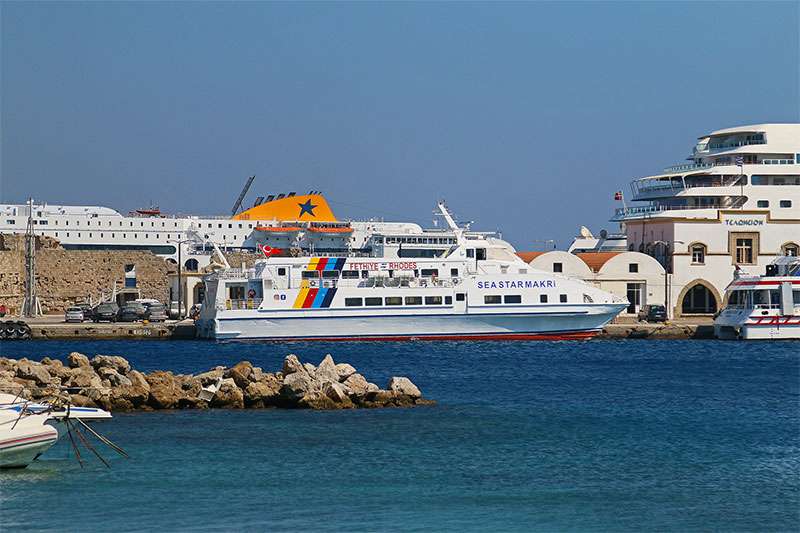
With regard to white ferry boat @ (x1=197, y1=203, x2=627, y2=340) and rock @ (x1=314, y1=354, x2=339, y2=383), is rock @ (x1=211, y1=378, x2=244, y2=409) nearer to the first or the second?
rock @ (x1=314, y1=354, x2=339, y2=383)

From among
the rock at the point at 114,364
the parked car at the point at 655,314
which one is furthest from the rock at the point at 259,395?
the parked car at the point at 655,314

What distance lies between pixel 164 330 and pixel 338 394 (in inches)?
820

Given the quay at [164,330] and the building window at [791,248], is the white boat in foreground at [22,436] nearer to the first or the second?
the quay at [164,330]

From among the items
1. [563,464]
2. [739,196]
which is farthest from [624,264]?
[563,464]

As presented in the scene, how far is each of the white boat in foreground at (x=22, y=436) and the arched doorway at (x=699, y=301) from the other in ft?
132

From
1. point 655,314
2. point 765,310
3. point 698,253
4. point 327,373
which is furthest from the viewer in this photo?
point 698,253

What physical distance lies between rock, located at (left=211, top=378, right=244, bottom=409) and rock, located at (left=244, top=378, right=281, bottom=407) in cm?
11

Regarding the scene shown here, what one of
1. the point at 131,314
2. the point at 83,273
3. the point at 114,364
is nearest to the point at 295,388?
the point at 114,364

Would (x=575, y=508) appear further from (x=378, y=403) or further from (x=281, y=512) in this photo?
(x=378, y=403)

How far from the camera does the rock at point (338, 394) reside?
23.2 m

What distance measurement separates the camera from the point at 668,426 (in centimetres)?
2239

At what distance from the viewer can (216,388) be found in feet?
76.6

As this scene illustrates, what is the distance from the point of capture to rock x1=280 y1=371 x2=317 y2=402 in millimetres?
23047

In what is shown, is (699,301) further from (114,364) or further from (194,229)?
(114,364)
